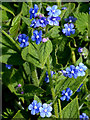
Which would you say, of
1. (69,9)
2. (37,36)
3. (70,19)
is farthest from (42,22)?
(69,9)

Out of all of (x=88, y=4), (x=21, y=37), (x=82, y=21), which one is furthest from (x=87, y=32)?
(x=21, y=37)

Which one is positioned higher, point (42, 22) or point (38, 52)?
point (42, 22)

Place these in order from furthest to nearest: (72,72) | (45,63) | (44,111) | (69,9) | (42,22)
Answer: (69,9), (45,63), (72,72), (44,111), (42,22)

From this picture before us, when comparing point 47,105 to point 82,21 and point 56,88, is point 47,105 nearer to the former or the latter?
point 56,88

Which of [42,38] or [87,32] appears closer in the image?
[42,38]

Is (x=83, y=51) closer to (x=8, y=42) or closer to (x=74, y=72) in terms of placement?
(x=74, y=72)

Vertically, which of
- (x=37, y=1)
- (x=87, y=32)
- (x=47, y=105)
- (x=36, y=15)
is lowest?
(x=47, y=105)

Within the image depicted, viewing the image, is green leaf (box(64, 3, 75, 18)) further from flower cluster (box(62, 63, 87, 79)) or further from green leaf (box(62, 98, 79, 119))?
green leaf (box(62, 98, 79, 119))
